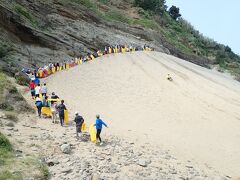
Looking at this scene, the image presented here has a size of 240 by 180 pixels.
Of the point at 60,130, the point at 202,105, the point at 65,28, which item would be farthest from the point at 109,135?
the point at 65,28

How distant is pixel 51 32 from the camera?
37.9m

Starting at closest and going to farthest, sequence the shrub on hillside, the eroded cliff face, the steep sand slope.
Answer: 1. the shrub on hillside
2. the steep sand slope
3. the eroded cliff face

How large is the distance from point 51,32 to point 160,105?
13929mm

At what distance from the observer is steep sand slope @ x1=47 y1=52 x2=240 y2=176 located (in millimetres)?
21531

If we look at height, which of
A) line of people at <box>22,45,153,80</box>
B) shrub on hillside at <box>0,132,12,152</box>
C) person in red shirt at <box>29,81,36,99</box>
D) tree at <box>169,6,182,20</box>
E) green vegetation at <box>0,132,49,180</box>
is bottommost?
green vegetation at <box>0,132,49,180</box>

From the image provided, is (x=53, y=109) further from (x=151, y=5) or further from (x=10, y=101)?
(x=151, y=5)

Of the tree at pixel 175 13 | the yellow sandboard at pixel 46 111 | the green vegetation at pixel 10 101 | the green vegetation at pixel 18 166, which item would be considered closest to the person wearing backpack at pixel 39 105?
the yellow sandboard at pixel 46 111

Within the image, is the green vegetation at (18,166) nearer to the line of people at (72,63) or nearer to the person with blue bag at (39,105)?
the person with blue bag at (39,105)

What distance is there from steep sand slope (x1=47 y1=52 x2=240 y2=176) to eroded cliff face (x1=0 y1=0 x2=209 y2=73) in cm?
242

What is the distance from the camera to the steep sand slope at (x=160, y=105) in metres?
21.5

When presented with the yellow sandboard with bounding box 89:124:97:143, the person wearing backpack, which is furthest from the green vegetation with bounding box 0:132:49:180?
the person wearing backpack

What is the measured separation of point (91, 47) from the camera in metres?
41.8

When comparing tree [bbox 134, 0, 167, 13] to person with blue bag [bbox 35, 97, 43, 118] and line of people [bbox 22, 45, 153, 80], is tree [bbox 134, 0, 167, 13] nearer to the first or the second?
line of people [bbox 22, 45, 153, 80]

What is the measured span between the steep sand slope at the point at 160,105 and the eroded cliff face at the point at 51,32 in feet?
7.95
